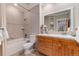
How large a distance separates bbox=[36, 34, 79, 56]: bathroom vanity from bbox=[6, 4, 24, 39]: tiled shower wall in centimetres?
55

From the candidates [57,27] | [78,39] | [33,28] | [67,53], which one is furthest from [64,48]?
[33,28]

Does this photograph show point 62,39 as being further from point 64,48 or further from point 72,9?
point 72,9

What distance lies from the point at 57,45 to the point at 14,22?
116 cm

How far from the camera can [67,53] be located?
2051 mm

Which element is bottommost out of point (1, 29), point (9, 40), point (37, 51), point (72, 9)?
point (37, 51)

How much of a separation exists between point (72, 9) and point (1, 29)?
5.60 ft

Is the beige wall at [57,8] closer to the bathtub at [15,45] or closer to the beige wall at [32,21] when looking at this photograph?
the beige wall at [32,21]

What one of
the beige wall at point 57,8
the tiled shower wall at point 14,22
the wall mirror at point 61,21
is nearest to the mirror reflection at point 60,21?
the wall mirror at point 61,21

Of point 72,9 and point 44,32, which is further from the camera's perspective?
point 44,32

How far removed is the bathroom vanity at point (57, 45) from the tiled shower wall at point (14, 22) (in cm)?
55

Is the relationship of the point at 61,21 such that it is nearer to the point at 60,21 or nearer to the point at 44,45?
the point at 60,21

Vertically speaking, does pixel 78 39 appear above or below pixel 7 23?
below

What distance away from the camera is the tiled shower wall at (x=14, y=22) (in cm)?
236

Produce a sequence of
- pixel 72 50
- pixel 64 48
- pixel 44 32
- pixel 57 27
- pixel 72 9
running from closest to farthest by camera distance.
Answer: pixel 72 50 < pixel 64 48 < pixel 72 9 < pixel 57 27 < pixel 44 32
